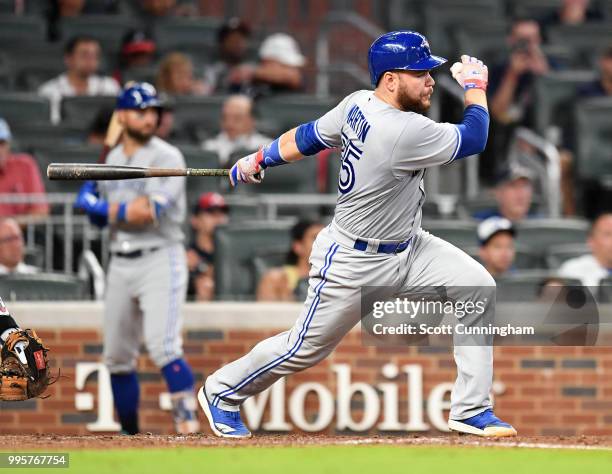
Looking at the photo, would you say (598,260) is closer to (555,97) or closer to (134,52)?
(555,97)

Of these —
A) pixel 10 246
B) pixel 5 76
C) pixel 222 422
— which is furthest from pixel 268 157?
pixel 5 76

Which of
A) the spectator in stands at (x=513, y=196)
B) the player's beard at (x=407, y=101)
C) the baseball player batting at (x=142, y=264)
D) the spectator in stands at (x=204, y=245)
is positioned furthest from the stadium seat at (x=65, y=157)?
the player's beard at (x=407, y=101)

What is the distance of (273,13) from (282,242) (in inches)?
200

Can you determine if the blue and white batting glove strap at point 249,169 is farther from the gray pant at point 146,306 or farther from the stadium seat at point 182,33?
the stadium seat at point 182,33

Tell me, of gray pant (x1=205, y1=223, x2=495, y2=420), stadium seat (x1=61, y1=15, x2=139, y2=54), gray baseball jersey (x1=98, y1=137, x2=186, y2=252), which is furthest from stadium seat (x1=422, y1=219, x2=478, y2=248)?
stadium seat (x1=61, y1=15, x2=139, y2=54)

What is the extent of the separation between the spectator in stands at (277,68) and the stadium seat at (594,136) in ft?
7.45

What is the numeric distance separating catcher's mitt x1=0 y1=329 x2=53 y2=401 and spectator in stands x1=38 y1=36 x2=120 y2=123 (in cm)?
493

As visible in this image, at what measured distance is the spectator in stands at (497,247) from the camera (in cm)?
952

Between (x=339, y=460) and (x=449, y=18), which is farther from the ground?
(x=449, y=18)

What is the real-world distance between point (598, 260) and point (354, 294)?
11.8 feet

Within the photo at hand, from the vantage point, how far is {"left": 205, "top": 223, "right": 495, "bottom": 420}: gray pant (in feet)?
21.4

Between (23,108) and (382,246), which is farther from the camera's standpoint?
(23,108)

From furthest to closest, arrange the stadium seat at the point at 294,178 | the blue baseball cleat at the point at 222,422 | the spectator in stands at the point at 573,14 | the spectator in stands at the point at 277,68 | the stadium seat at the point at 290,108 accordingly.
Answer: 1. the spectator in stands at the point at 573,14
2. the spectator in stands at the point at 277,68
3. the stadium seat at the point at 290,108
4. the stadium seat at the point at 294,178
5. the blue baseball cleat at the point at 222,422

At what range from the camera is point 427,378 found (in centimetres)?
918
